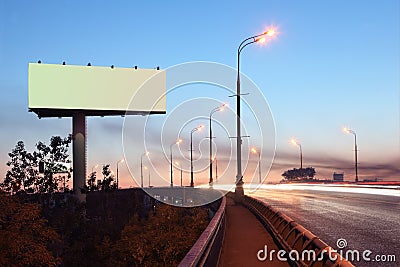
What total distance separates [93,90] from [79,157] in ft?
29.5

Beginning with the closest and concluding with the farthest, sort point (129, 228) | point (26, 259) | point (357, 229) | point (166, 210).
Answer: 1. point (357, 229)
2. point (166, 210)
3. point (26, 259)
4. point (129, 228)

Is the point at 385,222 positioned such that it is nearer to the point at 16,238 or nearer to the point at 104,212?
the point at 16,238

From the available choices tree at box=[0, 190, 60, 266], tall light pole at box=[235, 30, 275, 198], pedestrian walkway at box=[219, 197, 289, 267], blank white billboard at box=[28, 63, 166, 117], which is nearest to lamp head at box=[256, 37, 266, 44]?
tall light pole at box=[235, 30, 275, 198]

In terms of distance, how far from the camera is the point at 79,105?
70.3 meters

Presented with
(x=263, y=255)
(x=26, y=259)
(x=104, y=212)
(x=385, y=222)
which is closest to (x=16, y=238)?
(x=26, y=259)

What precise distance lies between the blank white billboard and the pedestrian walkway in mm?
51306

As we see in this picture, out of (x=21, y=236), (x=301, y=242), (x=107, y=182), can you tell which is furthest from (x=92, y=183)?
(x=301, y=242)

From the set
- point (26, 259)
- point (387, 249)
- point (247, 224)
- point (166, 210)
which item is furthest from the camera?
point (26, 259)

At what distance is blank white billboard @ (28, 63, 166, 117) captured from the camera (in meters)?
68.8

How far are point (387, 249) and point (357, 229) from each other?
5.24m

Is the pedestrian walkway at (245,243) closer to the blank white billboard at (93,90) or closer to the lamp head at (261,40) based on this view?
the lamp head at (261,40)

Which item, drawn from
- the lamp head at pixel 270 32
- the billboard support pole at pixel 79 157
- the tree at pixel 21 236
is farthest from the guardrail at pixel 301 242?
the billboard support pole at pixel 79 157

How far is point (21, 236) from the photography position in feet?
134

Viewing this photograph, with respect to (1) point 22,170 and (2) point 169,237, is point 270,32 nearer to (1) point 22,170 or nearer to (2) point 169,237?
(2) point 169,237
